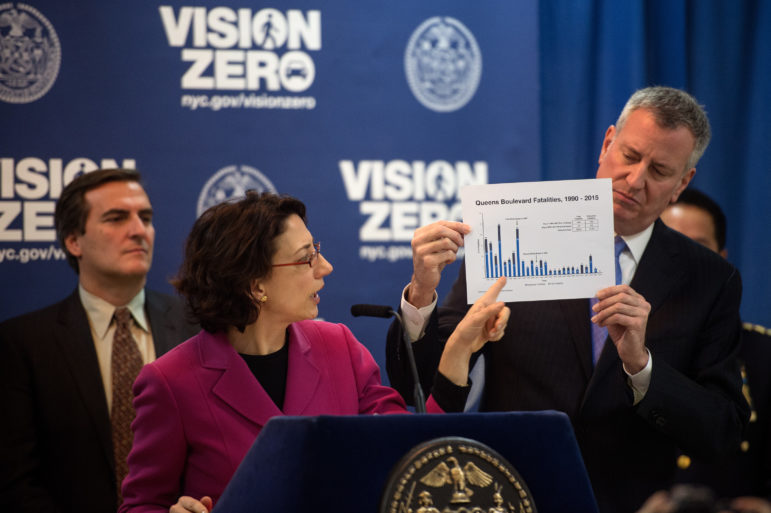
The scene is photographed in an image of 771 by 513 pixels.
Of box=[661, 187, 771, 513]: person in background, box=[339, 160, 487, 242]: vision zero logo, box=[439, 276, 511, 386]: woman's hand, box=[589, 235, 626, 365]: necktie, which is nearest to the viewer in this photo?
box=[439, 276, 511, 386]: woman's hand

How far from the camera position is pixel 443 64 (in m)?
3.95

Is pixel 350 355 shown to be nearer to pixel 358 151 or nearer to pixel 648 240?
pixel 648 240

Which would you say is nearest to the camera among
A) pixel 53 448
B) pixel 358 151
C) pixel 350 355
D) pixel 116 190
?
pixel 350 355

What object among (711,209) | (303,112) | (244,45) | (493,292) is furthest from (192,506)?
(711,209)

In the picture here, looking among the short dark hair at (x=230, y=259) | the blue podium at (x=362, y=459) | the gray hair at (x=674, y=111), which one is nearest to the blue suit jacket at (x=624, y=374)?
the gray hair at (x=674, y=111)

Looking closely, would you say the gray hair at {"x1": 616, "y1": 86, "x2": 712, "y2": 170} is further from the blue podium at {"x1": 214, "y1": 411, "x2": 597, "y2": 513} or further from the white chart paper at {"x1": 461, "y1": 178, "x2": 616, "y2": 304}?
the blue podium at {"x1": 214, "y1": 411, "x2": 597, "y2": 513}

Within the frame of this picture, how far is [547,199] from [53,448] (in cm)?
217

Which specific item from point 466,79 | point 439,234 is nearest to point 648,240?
point 439,234

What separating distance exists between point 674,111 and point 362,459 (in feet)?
5.43

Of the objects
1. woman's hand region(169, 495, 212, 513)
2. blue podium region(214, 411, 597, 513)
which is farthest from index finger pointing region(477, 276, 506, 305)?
woman's hand region(169, 495, 212, 513)

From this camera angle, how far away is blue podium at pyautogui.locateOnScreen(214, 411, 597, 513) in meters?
1.43

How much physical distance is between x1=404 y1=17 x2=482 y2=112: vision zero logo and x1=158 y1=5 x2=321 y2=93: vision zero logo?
0.46 meters

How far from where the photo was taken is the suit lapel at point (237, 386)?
2209 millimetres

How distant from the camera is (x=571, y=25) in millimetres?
4281
